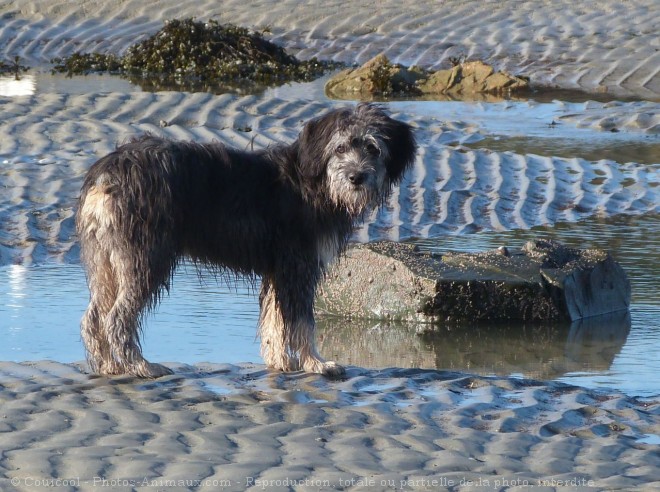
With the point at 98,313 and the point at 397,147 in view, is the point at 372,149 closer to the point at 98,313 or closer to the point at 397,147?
the point at 397,147

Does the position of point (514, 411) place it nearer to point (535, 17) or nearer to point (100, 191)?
point (100, 191)

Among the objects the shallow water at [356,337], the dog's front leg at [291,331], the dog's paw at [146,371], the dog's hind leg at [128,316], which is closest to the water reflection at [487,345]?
the shallow water at [356,337]

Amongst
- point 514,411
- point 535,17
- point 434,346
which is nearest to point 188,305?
point 434,346

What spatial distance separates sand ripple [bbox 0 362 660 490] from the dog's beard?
83cm

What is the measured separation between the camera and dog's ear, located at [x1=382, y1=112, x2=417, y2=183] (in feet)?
20.0

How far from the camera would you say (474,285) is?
770 cm

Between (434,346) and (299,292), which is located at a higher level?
(299,292)

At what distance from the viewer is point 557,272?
25.6 feet

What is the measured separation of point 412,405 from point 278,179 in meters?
1.31

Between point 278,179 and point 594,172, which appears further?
point 594,172

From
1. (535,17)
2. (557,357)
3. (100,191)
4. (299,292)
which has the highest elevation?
(535,17)

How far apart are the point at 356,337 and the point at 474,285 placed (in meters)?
0.77

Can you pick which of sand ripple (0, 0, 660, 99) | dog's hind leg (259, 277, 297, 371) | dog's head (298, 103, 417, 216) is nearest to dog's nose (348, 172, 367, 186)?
dog's head (298, 103, 417, 216)

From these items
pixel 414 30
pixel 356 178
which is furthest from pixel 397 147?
pixel 414 30
